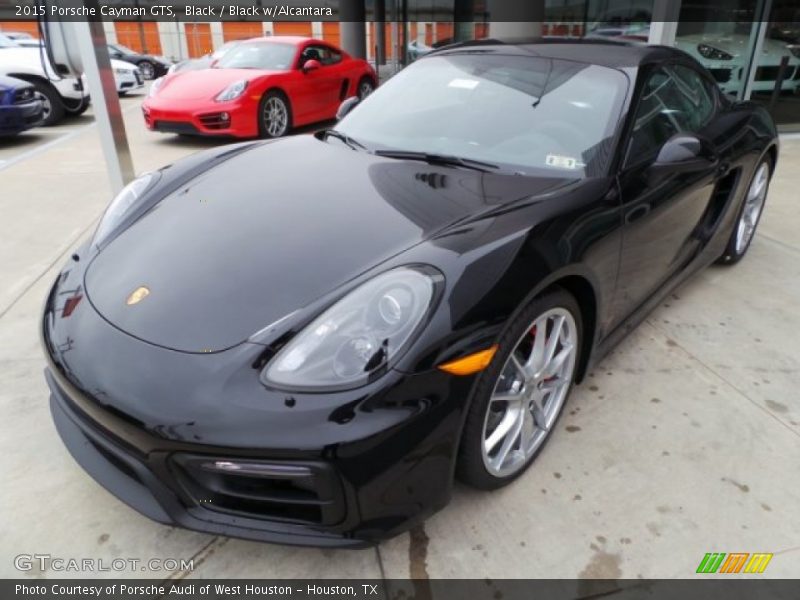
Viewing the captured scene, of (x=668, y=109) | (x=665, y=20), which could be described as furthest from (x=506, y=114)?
(x=665, y=20)

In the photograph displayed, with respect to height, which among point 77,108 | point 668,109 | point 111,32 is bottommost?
point 111,32

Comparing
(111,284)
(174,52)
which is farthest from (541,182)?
(174,52)

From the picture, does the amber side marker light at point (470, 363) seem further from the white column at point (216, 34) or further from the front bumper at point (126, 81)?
the white column at point (216, 34)

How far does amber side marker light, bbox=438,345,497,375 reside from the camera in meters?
1.43

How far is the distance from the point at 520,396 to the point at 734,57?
814 cm

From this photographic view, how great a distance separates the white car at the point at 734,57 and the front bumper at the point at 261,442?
26.1 ft

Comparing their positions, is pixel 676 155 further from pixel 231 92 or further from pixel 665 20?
pixel 231 92

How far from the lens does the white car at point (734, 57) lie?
768 cm

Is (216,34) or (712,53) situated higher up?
(712,53)

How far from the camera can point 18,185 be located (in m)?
5.25

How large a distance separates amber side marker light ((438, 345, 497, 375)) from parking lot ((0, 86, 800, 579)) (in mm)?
577

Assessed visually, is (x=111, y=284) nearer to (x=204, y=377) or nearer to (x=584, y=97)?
(x=204, y=377)

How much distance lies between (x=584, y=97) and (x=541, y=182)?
54 cm

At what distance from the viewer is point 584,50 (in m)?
2.54
